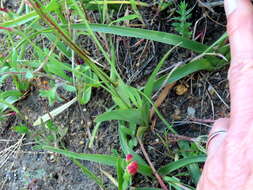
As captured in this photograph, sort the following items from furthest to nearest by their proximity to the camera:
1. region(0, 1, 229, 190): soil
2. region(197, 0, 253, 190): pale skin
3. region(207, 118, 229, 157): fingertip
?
region(0, 1, 229, 190): soil, region(207, 118, 229, 157): fingertip, region(197, 0, 253, 190): pale skin

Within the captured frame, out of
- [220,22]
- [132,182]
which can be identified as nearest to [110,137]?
[132,182]

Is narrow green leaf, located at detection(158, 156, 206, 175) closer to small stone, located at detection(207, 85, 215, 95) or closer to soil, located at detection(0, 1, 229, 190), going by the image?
soil, located at detection(0, 1, 229, 190)

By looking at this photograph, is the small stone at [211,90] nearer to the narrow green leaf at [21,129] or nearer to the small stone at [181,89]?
the small stone at [181,89]

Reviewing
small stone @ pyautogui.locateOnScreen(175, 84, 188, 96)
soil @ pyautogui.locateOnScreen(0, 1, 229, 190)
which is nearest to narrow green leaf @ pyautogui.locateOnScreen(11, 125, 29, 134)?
soil @ pyautogui.locateOnScreen(0, 1, 229, 190)

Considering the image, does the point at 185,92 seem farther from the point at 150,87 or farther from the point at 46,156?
the point at 46,156

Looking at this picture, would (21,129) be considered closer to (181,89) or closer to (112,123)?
(112,123)

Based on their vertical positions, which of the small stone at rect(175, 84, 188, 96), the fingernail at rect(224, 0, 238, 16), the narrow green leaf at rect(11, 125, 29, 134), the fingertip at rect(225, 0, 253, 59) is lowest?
the narrow green leaf at rect(11, 125, 29, 134)
